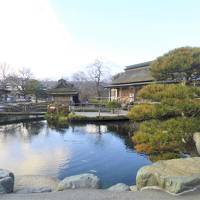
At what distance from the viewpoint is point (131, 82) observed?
37.2 metres

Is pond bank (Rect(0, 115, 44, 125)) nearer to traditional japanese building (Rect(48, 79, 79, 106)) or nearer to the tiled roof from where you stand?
traditional japanese building (Rect(48, 79, 79, 106))

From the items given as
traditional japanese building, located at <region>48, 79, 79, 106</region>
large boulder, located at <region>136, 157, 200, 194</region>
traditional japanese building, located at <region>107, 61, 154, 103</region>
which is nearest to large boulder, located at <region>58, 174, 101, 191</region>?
large boulder, located at <region>136, 157, 200, 194</region>

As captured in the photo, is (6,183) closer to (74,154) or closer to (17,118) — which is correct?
(74,154)

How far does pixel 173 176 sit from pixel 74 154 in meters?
9.44

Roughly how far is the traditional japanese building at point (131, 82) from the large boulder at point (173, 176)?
26192 mm

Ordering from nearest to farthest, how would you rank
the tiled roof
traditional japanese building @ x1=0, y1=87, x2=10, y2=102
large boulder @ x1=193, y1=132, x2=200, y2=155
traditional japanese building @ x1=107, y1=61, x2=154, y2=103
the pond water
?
large boulder @ x1=193, y1=132, x2=200, y2=155 < the pond water < traditional japanese building @ x1=107, y1=61, x2=154, y2=103 < the tiled roof < traditional japanese building @ x1=0, y1=87, x2=10, y2=102

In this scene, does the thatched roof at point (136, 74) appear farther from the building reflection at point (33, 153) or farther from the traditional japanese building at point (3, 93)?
the traditional japanese building at point (3, 93)

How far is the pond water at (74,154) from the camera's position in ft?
38.9

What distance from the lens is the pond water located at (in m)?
11.9

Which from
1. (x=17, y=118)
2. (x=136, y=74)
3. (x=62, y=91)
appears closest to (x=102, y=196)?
(x=17, y=118)

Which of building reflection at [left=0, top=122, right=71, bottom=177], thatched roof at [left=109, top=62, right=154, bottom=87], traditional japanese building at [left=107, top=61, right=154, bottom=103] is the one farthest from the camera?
traditional japanese building at [left=107, top=61, right=154, bottom=103]

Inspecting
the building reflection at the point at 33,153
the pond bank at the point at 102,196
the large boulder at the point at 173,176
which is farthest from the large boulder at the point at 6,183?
the building reflection at the point at 33,153

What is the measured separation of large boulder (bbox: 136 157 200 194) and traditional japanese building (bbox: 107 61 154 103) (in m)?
26.2

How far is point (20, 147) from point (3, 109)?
56.4 ft
